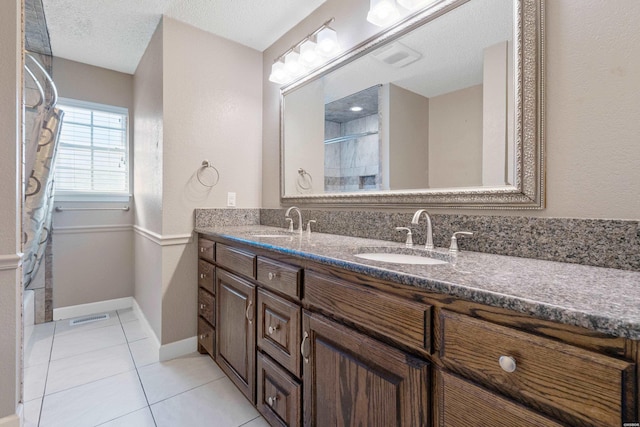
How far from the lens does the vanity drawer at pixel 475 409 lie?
576 mm

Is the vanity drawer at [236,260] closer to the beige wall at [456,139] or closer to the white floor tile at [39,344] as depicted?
the beige wall at [456,139]

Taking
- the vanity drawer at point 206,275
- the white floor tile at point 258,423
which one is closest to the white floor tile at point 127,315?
the vanity drawer at point 206,275

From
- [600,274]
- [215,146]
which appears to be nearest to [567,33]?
[600,274]

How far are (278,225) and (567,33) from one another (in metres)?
1.86

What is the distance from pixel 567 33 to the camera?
3.15ft

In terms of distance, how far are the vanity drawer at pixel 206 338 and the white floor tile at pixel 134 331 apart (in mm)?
593

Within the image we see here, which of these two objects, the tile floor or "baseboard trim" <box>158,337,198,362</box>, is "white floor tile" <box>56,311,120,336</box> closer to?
the tile floor

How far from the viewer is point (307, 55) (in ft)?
6.25

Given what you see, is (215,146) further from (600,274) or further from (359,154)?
(600,274)

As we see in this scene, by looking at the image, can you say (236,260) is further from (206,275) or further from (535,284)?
(535,284)

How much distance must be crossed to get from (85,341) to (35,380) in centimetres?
53

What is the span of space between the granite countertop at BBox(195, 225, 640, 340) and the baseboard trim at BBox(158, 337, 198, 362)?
1.56 metres

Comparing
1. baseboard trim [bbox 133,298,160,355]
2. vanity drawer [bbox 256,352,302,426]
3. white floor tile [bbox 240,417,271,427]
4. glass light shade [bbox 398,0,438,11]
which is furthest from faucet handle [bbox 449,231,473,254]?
baseboard trim [bbox 133,298,160,355]

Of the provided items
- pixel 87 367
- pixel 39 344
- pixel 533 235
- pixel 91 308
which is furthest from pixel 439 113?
pixel 91 308
